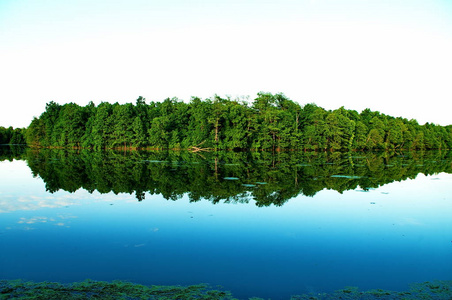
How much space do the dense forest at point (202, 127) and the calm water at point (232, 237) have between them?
4866 centimetres

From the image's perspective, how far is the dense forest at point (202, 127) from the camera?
63.3m

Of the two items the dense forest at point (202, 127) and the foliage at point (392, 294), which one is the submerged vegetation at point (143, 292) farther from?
the dense forest at point (202, 127)

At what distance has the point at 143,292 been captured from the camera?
482 centimetres

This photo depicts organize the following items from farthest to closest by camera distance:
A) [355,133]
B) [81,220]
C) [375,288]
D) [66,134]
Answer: [355,133]
[66,134]
[81,220]
[375,288]

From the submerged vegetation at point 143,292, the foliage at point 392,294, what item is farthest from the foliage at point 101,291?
the foliage at point 392,294

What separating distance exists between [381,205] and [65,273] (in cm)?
1090

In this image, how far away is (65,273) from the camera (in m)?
5.57

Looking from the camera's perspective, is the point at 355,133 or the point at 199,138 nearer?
the point at 199,138

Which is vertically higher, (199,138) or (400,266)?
(199,138)

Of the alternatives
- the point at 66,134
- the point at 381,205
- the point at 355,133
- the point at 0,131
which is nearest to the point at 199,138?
the point at 66,134

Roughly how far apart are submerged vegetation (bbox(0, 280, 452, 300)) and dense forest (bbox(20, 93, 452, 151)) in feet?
183

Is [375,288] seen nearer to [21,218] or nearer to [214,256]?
[214,256]

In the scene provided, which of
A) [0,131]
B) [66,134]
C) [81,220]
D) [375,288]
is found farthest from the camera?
[0,131]

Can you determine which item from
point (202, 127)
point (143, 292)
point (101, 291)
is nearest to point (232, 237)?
point (143, 292)
